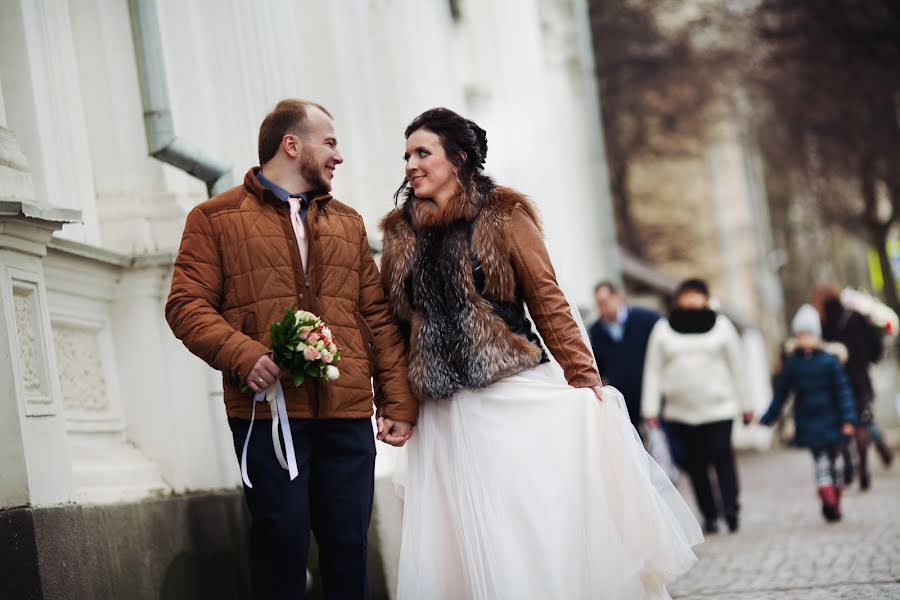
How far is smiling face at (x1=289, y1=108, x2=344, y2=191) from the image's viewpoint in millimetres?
5773

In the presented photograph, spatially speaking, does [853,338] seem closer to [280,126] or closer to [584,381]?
[584,381]

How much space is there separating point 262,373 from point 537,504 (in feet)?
4.14

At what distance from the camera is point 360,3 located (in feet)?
38.3

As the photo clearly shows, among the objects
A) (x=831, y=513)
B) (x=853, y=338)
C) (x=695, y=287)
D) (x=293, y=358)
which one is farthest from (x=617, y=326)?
(x=293, y=358)

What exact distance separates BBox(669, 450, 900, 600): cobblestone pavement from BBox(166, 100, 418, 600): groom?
9.80 feet

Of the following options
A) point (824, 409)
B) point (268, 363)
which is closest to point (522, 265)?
point (268, 363)

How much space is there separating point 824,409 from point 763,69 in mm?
21649

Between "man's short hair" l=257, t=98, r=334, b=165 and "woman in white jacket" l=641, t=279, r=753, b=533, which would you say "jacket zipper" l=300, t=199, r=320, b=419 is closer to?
"man's short hair" l=257, t=98, r=334, b=165

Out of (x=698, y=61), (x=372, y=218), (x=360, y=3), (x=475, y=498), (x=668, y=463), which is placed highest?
(x=698, y=61)

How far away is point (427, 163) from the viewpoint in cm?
611

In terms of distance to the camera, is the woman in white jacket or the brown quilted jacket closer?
the brown quilted jacket

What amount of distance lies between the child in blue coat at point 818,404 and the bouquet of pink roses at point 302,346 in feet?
24.4

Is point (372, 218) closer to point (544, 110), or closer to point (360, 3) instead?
point (360, 3)

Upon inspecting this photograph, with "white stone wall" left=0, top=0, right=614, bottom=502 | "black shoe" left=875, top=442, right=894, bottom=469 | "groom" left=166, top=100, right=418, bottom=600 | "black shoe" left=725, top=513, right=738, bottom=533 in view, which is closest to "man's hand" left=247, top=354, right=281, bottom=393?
"groom" left=166, top=100, right=418, bottom=600
